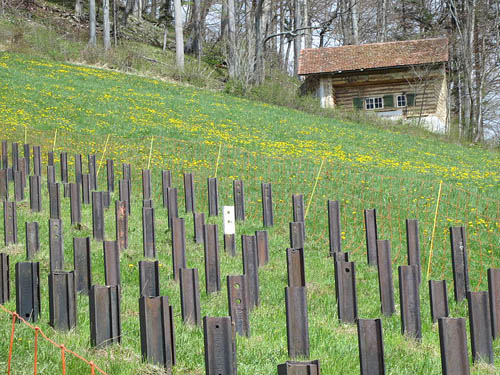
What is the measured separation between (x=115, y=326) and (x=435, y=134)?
28.9 m

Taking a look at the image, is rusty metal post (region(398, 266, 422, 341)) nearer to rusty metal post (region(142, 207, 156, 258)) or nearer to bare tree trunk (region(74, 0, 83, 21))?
rusty metal post (region(142, 207, 156, 258))

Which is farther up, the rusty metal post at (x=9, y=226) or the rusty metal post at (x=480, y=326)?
the rusty metal post at (x=9, y=226)

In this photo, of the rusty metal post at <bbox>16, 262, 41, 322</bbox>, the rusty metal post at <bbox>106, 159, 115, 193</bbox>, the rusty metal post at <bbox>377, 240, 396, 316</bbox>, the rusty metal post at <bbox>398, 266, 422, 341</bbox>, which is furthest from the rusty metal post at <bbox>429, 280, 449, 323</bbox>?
the rusty metal post at <bbox>106, 159, 115, 193</bbox>

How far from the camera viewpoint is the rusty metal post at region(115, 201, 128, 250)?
8.02m

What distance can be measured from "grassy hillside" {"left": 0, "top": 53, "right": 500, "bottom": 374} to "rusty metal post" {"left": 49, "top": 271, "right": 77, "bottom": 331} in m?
0.10

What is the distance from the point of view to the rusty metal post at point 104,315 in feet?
14.2

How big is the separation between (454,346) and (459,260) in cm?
367

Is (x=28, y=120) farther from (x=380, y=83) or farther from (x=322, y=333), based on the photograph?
(x=380, y=83)

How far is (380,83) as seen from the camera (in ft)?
128

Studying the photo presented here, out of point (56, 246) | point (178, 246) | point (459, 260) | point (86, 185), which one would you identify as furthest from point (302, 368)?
point (86, 185)

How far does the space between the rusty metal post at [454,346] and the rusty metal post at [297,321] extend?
943 mm

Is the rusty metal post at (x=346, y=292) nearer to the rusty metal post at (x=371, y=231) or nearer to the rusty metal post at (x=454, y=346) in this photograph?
the rusty metal post at (x=454, y=346)

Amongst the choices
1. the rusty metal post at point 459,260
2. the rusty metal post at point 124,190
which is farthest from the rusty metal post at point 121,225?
the rusty metal post at point 459,260

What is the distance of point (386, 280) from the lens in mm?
6234
